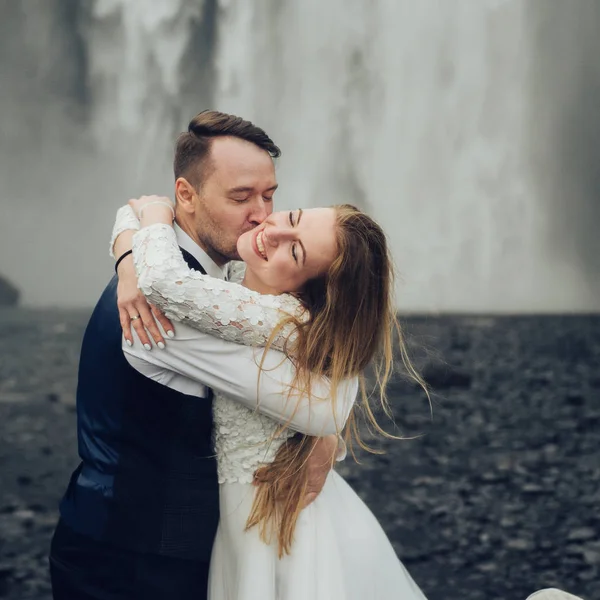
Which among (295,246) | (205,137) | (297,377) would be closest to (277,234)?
(295,246)

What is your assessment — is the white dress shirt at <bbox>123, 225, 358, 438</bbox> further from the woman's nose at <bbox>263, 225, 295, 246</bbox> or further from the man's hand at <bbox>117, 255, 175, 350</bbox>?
the woman's nose at <bbox>263, 225, 295, 246</bbox>

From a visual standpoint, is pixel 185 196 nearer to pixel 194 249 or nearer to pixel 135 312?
pixel 194 249

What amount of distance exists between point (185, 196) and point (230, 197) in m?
Answer: 0.21

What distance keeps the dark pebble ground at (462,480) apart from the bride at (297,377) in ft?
1.18

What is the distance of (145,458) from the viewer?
3.15 metres

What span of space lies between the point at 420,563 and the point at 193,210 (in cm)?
705

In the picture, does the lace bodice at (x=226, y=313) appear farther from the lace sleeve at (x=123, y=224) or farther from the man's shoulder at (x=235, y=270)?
the man's shoulder at (x=235, y=270)

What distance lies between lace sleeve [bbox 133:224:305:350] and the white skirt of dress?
637mm

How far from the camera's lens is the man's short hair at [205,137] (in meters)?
3.53

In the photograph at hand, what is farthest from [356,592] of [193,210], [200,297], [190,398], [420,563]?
[420,563]

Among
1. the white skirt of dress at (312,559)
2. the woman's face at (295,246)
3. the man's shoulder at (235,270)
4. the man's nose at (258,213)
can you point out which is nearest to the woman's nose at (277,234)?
the woman's face at (295,246)

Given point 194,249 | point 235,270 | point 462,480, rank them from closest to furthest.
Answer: point 194,249 < point 235,270 < point 462,480

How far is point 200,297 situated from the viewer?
2934mm

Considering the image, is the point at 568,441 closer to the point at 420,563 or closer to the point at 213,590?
the point at 420,563
